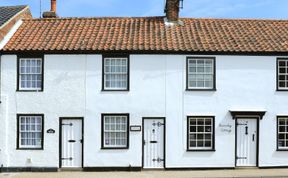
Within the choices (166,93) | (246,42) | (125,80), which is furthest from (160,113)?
(246,42)

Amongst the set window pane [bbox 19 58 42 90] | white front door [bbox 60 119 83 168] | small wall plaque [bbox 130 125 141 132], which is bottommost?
Result: white front door [bbox 60 119 83 168]

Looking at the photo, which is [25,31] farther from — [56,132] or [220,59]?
[220,59]

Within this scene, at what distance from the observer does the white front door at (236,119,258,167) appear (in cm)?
1927

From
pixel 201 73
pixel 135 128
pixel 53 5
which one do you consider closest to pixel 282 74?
pixel 201 73

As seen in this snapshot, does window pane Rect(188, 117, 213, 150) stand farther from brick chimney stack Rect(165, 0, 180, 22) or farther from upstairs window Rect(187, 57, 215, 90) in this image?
brick chimney stack Rect(165, 0, 180, 22)

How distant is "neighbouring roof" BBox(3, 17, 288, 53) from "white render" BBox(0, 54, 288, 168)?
1.55 ft

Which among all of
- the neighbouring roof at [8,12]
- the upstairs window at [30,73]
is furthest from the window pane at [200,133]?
the neighbouring roof at [8,12]

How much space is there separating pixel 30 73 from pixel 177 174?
7590 mm

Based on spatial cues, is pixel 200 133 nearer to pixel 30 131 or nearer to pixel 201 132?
pixel 201 132

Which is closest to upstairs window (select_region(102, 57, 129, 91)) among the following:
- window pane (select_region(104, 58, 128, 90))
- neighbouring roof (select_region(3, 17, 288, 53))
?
window pane (select_region(104, 58, 128, 90))

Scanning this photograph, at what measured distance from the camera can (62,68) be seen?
63.1 ft

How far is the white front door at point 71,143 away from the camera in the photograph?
19.0m

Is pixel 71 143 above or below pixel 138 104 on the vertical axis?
below

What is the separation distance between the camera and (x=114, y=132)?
752 inches
